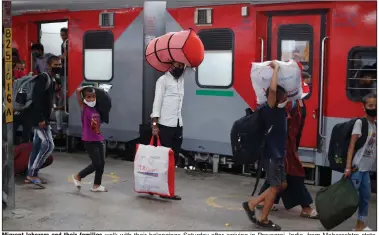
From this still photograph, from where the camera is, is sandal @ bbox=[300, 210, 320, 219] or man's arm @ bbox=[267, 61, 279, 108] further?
sandal @ bbox=[300, 210, 320, 219]

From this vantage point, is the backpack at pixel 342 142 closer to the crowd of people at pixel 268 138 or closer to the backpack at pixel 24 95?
the crowd of people at pixel 268 138

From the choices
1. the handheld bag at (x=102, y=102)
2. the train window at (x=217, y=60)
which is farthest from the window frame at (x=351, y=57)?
the handheld bag at (x=102, y=102)

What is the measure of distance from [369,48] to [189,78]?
255cm

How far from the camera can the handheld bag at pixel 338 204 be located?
16.2 ft

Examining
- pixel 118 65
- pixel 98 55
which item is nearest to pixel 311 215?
pixel 118 65

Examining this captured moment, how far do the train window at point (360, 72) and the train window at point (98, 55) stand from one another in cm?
385

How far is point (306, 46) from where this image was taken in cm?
696

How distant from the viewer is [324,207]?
5.07m

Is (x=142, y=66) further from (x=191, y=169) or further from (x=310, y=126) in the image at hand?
(x=310, y=126)

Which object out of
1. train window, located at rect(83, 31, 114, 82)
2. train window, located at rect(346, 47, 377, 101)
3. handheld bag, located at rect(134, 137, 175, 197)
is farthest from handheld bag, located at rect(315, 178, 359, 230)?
train window, located at rect(83, 31, 114, 82)

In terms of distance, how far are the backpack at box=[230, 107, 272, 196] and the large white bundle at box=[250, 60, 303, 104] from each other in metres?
0.25

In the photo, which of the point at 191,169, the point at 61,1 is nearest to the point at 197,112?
the point at 191,169

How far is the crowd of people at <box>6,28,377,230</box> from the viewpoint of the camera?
5027 mm

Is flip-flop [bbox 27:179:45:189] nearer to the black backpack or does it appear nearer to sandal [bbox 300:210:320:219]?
the black backpack
